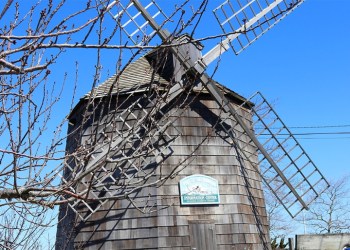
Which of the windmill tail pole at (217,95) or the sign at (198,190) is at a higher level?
the windmill tail pole at (217,95)

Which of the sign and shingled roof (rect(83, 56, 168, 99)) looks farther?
shingled roof (rect(83, 56, 168, 99))

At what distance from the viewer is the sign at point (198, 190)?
9836mm

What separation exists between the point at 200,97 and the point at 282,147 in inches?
101

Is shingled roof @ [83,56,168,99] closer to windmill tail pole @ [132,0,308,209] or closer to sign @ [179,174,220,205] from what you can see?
windmill tail pole @ [132,0,308,209]

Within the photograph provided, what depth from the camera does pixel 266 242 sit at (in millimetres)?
10867

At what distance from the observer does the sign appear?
9.84 metres

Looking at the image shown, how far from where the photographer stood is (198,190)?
9945 mm

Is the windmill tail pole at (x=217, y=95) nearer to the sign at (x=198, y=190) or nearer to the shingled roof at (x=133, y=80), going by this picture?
the shingled roof at (x=133, y=80)

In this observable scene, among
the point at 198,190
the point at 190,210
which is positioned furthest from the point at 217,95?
the point at 190,210

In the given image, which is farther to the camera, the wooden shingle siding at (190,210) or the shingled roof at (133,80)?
the shingled roof at (133,80)

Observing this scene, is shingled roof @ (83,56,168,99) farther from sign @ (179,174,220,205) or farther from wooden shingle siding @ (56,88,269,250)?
sign @ (179,174,220,205)

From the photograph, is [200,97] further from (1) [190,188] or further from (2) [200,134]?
(1) [190,188]

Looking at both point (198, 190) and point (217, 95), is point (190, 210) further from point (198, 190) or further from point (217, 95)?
point (217, 95)

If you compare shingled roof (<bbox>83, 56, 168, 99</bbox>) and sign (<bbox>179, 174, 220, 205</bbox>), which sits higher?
shingled roof (<bbox>83, 56, 168, 99</bbox>)
